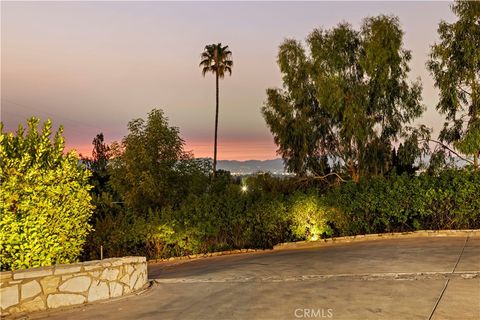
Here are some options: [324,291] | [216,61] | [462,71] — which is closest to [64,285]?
[324,291]

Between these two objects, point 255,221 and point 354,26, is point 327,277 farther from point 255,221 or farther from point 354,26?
point 354,26

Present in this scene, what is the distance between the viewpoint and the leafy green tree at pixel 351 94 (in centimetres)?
2108

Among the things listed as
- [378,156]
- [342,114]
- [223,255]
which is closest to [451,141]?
[378,156]

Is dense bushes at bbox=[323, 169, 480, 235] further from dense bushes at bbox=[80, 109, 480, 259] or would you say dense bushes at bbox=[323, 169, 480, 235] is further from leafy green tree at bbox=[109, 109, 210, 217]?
leafy green tree at bbox=[109, 109, 210, 217]

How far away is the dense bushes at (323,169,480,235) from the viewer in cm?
1480

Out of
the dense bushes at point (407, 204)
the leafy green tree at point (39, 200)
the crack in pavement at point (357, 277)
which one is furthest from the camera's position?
the dense bushes at point (407, 204)

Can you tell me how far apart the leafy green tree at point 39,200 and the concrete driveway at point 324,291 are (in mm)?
1319

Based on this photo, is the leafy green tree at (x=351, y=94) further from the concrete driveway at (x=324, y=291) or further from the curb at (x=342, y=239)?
the concrete driveway at (x=324, y=291)

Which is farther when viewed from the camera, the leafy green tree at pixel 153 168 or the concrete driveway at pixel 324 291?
the leafy green tree at pixel 153 168

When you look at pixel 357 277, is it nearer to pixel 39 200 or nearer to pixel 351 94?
pixel 39 200

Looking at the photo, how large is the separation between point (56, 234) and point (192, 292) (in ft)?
8.83

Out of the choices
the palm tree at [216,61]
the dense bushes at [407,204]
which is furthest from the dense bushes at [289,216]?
the palm tree at [216,61]

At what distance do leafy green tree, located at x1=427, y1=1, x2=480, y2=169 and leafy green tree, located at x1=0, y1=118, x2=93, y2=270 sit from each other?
14.6 meters

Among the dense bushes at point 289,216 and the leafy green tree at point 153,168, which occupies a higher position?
the leafy green tree at point 153,168
